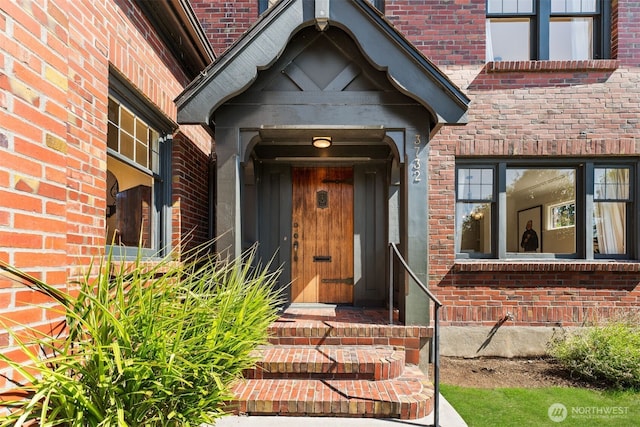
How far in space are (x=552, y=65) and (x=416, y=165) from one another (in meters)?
3.24

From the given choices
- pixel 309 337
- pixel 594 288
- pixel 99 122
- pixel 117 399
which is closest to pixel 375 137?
pixel 309 337

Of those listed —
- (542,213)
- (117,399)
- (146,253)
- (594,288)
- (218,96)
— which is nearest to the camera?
(117,399)

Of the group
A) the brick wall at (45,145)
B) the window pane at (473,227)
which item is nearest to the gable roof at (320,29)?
the brick wall at (45,145)

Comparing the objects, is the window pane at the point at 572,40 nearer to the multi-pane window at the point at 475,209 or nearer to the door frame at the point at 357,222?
the multi-pane window at the point at 475,209

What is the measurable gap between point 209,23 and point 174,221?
3423 mm

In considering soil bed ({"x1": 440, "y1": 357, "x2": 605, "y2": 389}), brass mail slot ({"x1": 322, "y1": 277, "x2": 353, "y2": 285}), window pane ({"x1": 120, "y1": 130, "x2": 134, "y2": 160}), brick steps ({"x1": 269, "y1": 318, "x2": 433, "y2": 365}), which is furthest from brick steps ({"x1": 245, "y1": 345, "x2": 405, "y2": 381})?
window pane ({"x1": 120, "y1": 130, "x2": 134, "y2": 160})

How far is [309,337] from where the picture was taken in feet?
12.7

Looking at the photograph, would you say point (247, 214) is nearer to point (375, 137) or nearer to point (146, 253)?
point (146, 253)

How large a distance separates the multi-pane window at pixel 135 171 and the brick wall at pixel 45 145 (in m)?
0.49

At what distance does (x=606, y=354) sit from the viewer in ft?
14.1

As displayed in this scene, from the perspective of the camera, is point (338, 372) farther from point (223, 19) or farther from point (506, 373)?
point (223, 19)

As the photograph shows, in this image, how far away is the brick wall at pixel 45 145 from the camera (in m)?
1.63

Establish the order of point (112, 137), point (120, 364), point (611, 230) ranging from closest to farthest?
point (120, 364)
point (112, 137)
point (611, 230)

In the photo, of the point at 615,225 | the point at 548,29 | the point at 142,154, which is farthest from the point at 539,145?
the point at 142,154
